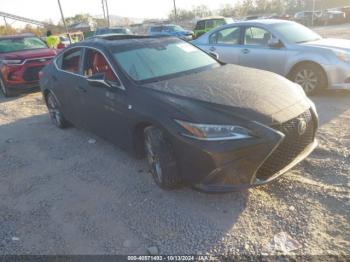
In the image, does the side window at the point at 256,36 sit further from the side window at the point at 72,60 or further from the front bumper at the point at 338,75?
the side window at the point at 72,60

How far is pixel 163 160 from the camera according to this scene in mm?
3303

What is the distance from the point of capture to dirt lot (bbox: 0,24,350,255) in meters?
2.83

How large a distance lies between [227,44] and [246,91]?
4.61m

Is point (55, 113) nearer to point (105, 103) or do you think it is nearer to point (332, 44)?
point (105, 103)

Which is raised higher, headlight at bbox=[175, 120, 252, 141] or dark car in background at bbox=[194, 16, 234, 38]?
dark car in background at bbox=[194, 16, 234, 38]

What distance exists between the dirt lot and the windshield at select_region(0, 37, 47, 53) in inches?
247

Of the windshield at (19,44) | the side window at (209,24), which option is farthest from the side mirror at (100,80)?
the side window at (209,24)

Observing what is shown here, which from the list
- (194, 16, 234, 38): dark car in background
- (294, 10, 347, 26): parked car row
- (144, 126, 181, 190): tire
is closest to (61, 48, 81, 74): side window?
(144, 126, 181, 190): tire

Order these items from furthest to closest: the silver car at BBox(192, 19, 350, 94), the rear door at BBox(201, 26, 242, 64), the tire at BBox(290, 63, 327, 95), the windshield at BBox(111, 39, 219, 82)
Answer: the rear door at BBox(201, 26, 242, 64) < the tire at BBox(290, 63, 327, 95) < the silver car at BBox(192, 19, 350, 94) < the windshield at BBox(111, 39, 219, 82)

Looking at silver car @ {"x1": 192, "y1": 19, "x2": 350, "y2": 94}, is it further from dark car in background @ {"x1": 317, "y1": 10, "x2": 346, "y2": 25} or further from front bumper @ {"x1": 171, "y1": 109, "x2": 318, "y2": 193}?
dark car in background @ {"x1": 317, "y1": 10, "x2": 346, "y2": 25}

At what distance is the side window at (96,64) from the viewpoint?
4268mm

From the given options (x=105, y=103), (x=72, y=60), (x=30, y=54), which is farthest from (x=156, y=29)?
(x=105, y=103)

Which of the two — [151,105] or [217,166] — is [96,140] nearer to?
[151,105]

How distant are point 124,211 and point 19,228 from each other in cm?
105
